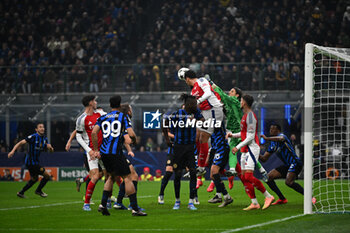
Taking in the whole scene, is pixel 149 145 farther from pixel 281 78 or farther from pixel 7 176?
pixel 7 176

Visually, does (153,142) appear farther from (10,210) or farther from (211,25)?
(10,210)

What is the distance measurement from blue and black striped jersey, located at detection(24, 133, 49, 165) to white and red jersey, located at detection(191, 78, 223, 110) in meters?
6.01

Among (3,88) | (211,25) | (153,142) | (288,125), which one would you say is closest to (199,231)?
(288,125)

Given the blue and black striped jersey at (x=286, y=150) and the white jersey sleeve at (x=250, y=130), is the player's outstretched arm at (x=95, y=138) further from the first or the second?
the blue and black striped jersey at (x=286, y=150)

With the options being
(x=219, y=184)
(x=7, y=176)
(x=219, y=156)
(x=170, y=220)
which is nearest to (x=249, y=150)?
(x=219, y=156)

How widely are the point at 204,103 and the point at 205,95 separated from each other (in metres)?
0.34

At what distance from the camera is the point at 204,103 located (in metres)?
12.5

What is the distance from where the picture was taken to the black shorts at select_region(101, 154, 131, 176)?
1015 centimetres

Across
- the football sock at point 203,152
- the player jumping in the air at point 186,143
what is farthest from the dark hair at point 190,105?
the football sock at point 203,152

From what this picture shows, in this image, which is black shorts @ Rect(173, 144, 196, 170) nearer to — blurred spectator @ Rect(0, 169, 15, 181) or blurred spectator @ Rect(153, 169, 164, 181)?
blurred spectator @ Rect(153, 169, 164, 181)

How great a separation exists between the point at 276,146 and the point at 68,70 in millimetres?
15252

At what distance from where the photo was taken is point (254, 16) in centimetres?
3016

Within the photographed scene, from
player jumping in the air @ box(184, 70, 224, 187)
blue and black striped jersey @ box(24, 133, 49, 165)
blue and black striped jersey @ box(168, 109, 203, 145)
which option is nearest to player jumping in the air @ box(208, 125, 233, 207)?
player jumping in the air @ box(184, 70, 224, 187)

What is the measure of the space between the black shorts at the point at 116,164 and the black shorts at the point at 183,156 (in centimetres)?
128
